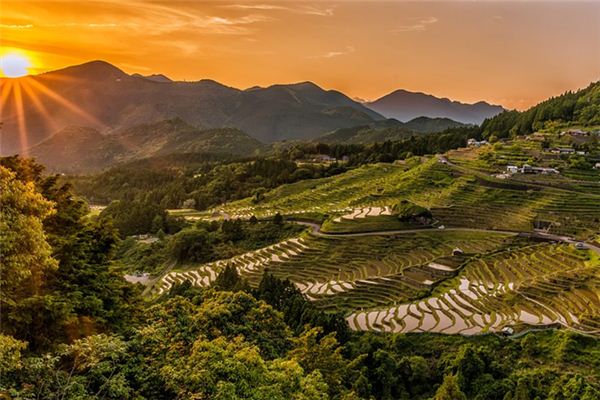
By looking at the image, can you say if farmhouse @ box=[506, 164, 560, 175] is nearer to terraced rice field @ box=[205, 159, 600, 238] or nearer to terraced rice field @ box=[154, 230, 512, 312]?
terraced rice field @ box=[205, 159, 600, 238]

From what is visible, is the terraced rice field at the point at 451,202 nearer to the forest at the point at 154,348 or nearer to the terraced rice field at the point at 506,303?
the terraced rice field at the point at 506,303

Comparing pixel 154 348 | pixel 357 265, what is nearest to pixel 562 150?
pixel 357 265

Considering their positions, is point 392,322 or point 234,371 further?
point 392,322

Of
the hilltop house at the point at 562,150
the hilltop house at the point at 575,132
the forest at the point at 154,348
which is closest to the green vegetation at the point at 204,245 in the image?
the forest at the point at 154,348

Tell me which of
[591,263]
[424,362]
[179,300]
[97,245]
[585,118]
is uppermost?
[585,118]

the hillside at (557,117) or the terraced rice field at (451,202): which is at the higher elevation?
the hillside at (557,117)

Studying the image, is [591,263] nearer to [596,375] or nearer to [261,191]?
[596,375]

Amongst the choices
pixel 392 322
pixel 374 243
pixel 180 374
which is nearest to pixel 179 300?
pixel 180 374
